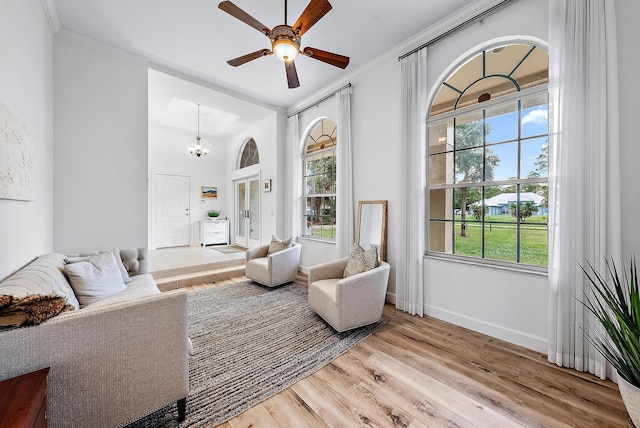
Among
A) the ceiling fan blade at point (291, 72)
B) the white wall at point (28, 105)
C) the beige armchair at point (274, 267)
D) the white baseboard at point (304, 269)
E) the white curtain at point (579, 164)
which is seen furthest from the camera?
the white baseboard at point (304, 269)

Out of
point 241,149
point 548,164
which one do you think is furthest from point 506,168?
point 241,149

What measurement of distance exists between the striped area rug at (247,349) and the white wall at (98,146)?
4.78ft

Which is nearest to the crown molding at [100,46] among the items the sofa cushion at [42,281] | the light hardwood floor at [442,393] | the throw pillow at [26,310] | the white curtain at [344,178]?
the sofa cushion at [42,281]

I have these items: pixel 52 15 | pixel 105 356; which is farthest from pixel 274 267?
pixel 52 15

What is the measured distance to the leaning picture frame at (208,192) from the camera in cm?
714

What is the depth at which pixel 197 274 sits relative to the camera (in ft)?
13.8

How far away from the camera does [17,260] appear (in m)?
1.85

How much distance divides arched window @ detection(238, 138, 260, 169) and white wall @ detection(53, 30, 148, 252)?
298 cm

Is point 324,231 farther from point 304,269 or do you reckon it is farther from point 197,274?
point 197,274

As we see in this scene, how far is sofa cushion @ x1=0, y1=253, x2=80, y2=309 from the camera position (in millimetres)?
1311

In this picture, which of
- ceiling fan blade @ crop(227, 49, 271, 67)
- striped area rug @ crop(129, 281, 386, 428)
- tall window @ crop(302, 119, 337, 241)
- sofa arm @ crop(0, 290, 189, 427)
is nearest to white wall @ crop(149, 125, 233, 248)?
tall window @ crop(302, 119, 337, 241)

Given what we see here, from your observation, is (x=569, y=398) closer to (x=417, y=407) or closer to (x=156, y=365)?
(x=417, y=407)

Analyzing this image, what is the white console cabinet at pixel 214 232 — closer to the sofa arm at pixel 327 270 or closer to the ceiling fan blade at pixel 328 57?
the sofa arm at pixel 327 270

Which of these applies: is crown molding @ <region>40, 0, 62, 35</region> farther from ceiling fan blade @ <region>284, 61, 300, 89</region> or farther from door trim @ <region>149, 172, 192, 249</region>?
door trim @ <region>149, 172, 192, 249</region>
